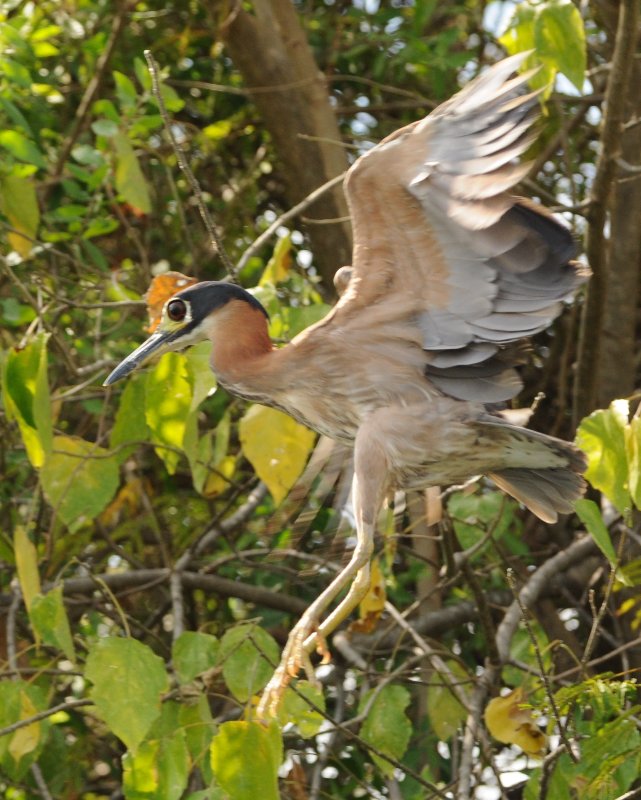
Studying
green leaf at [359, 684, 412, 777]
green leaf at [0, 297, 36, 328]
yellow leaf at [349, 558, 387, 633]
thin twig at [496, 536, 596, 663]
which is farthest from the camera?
green leaf at [0, 297, 36, 328]

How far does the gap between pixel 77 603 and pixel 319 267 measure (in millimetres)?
1385

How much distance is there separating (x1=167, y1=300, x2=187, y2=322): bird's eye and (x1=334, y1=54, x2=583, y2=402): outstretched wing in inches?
16.1

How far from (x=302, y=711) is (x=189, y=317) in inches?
39.3

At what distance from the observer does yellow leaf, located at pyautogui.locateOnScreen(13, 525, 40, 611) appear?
3.12m

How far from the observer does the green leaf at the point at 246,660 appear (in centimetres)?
301

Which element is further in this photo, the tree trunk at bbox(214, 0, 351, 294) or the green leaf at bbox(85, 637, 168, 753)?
the tree trunk at bbox(214, 0, 351, 294)

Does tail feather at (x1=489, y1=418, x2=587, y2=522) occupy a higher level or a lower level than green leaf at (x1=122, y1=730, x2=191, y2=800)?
higher

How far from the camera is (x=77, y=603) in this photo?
403cm

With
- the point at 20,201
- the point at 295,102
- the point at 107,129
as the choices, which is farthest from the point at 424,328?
the point at 295,102

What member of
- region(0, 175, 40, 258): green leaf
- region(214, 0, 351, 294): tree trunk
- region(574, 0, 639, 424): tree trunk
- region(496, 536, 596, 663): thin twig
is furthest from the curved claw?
region(214, 0, 351, 294): tree trunk

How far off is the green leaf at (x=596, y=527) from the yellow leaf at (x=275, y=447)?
2.57 feet

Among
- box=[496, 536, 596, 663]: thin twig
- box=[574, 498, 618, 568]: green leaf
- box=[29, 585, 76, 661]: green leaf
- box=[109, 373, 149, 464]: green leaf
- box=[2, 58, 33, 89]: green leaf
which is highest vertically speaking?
box=[2, 58, 33, 89]: green leaf

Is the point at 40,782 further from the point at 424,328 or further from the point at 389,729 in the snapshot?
the point at 424,328

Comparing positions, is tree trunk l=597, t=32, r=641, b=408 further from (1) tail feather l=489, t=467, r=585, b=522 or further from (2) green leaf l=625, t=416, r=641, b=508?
(2) green leaf l=625, t=416, r=641, b=508
